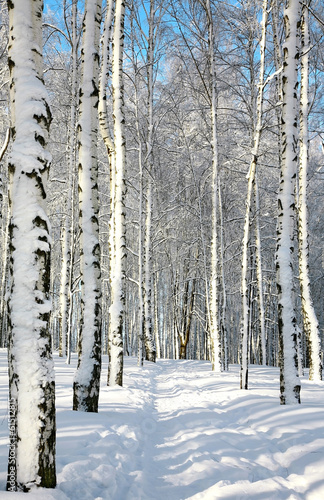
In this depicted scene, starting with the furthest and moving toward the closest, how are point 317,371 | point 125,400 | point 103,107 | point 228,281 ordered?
point 228,281 < point 317,371 < point 103,107 < point 125,400

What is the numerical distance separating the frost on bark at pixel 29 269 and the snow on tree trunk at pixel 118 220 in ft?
14.9

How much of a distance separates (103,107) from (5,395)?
17.4 ft

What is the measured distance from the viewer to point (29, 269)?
2.31 meters

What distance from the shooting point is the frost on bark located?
2.17m

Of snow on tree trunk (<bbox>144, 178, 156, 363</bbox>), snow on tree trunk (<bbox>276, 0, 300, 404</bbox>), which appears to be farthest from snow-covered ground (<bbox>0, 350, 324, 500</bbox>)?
snow on tree trunk (<bbox>144, 178, 156, 363</bbox>)

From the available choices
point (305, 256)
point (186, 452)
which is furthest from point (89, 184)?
point (305, 256)

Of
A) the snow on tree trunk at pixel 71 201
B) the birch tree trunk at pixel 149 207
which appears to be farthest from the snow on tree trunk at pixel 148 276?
the snow on tree trunk at pixel 71 201

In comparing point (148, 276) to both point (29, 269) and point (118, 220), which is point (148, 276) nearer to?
point (118, 220)

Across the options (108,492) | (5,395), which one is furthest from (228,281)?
(108,492)

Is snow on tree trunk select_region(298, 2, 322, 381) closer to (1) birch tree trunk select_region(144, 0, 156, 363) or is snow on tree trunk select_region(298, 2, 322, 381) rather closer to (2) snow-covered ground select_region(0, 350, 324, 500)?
(2) snow-covered ground select_region(0, 350, 324, 500)

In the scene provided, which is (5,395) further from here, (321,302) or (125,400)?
(321,302)

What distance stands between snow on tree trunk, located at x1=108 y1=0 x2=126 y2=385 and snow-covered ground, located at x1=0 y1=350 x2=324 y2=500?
123 centimetres

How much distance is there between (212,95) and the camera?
10.9m

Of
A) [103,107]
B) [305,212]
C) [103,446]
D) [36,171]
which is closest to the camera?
[36,171]
